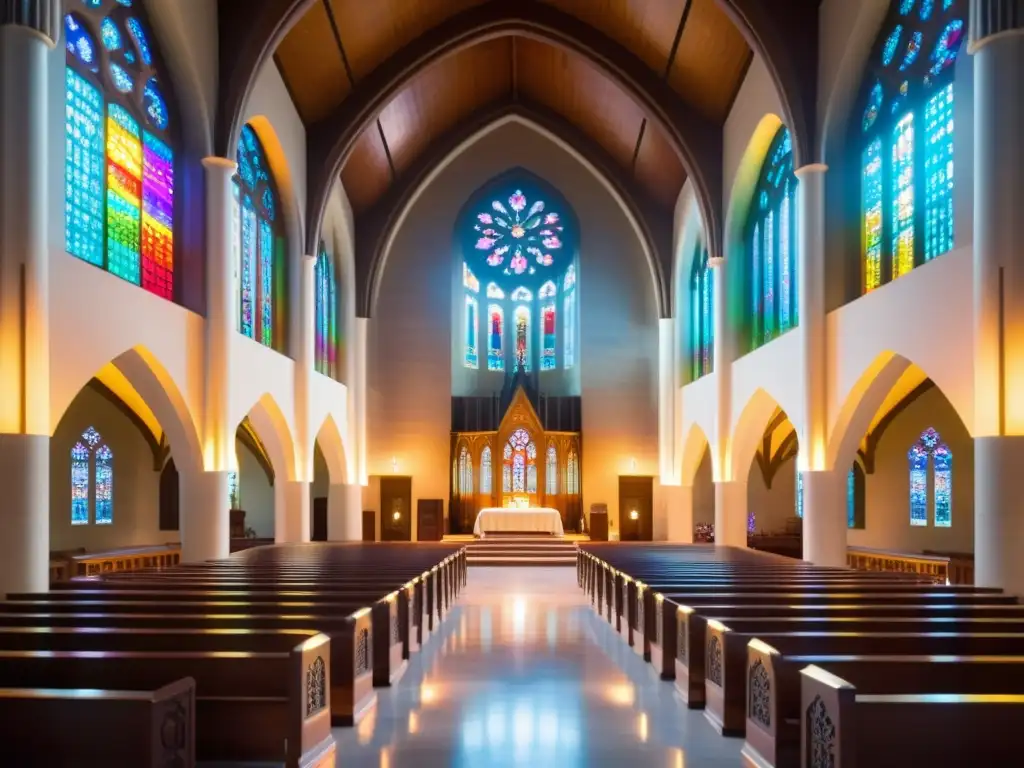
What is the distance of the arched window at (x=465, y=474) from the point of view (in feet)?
83.3

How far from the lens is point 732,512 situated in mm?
19078

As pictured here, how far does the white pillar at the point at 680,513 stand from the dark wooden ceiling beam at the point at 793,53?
11.0 meters

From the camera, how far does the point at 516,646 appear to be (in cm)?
933

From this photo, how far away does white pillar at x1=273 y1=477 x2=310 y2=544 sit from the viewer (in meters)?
18.6

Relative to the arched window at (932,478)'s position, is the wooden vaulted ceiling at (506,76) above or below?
above

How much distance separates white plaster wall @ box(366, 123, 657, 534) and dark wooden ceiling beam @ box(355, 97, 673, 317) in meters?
2.45

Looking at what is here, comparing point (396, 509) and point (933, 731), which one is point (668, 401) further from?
point (933, 731)

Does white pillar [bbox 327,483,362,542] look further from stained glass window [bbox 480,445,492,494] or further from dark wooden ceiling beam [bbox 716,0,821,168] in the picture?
dark wooden ceiling beam [bbox 716,0,821,168]

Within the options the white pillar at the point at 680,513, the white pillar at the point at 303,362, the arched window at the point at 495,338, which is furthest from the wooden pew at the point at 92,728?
the arched window at the point at 495,338

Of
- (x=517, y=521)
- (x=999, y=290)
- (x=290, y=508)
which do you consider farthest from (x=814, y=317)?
(x=517, y=521)

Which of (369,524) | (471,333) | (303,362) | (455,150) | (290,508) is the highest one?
(455,150)

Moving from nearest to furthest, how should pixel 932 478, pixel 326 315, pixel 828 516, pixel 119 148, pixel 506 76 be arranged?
pixel 119 148, pixel 828 516, pixel 932 478, pixel 326 315, pixel 506 76

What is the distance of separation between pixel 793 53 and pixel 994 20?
575cm

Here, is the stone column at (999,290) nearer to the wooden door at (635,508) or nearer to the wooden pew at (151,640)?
the wooden pew at (151,640)
